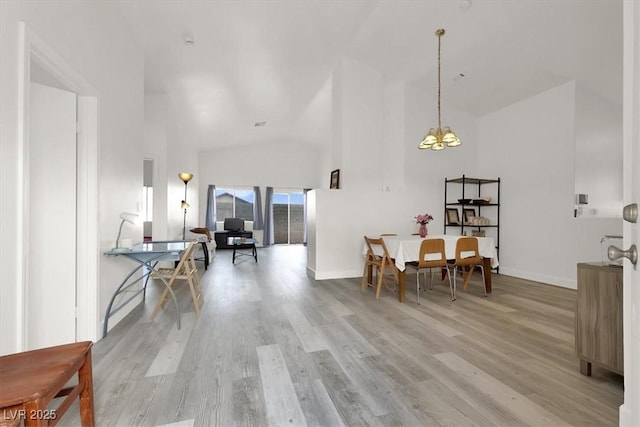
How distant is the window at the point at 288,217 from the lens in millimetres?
10180

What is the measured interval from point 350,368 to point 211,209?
823 cm

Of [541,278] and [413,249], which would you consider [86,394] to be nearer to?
[413,249]

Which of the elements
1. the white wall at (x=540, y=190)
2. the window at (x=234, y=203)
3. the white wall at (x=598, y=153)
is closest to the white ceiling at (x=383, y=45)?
the white wall at (x=598, y=153)

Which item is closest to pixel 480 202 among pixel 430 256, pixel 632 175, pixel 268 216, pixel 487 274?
pixel 487 274

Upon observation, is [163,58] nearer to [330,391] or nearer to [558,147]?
[330,391]

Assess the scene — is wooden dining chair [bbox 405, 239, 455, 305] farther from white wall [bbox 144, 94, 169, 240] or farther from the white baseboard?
white wall [bbox 144, 94, 169, 240]

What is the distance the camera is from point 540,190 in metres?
4.48

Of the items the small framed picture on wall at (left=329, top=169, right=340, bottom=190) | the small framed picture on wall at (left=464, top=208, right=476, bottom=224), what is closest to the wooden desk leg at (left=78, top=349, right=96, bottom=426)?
the small framed picture on wall at (left=329, top=169, right=340, bottom=190)

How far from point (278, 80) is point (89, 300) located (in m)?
4.13

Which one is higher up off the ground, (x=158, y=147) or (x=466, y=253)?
(x=158, y=147)

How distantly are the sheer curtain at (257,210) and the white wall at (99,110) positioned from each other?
6.21 metres

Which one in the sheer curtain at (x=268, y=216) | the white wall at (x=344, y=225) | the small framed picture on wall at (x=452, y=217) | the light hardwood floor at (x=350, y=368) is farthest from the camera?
the sheer curtain at (x=268, y=216)

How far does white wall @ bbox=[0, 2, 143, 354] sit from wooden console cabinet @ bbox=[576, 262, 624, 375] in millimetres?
3098

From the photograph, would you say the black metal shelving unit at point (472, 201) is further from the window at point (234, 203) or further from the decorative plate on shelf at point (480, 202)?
the window at point (234, 203)
